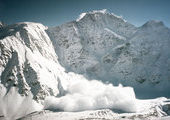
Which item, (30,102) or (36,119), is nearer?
(36,119)

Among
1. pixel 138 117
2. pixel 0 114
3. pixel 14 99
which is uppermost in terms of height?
pixel 14 99

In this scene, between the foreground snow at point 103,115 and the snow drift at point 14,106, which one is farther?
the snow drift at point 14,106

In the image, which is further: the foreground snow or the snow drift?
the snow drift

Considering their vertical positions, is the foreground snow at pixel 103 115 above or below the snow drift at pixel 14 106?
below

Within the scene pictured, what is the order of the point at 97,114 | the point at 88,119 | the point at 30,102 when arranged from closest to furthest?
the point at 88,119 < the point at 97,114 < the point at 30,102

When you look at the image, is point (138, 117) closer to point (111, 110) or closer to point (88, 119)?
point (111, 110)

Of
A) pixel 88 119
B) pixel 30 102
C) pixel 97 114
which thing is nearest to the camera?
pixel 88 119

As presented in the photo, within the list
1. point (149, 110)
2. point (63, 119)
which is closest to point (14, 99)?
point (63, 119)

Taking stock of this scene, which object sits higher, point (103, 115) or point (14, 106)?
point (14, 106)

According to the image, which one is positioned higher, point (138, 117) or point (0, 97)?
point (0, 97)

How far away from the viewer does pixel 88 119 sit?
172 m

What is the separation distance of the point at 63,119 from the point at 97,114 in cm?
3511

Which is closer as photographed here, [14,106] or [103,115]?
[103,115]

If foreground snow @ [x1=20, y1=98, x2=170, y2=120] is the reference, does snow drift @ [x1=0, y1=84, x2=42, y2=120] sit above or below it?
above
